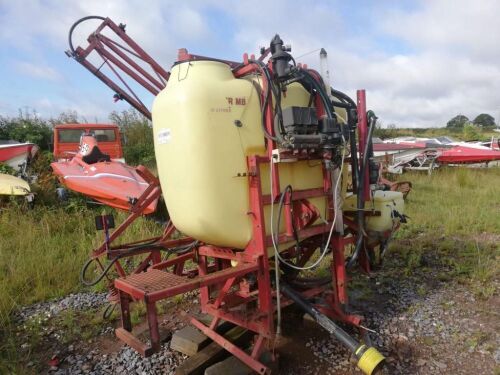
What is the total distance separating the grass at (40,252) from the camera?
4.19 m

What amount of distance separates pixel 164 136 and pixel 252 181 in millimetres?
725

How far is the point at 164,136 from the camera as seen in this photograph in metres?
2.97

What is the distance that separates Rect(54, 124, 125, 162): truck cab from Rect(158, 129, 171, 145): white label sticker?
7.09m

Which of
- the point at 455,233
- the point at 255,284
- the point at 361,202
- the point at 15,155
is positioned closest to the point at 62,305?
the point at 255,284

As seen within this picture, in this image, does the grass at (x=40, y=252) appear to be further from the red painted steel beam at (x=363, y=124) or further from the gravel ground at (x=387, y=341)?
the red painted steel beam at (x=363, y=124)

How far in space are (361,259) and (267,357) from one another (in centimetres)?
145

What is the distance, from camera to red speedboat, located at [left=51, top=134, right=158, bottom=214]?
6578 mm

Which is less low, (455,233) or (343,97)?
(343,97)

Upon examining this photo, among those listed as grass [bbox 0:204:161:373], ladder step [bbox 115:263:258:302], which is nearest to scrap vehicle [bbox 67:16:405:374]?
ladder step [bbox 115:263:258:302]

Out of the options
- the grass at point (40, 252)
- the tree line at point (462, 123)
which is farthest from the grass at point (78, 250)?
the tree line at point (462, 123)

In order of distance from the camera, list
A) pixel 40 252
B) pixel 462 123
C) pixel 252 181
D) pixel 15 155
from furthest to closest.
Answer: pixel 462 123, pixel 15 155, pixel 40 252, pixel 252 181

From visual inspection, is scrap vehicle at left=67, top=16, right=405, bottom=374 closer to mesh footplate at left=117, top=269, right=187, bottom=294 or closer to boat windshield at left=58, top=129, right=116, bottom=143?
mesh footplate at left=117, top=269, right=187, bottom=294

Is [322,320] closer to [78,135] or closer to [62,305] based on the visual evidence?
[62,305]

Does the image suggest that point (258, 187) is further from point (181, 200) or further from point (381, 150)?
point (381, 150)
